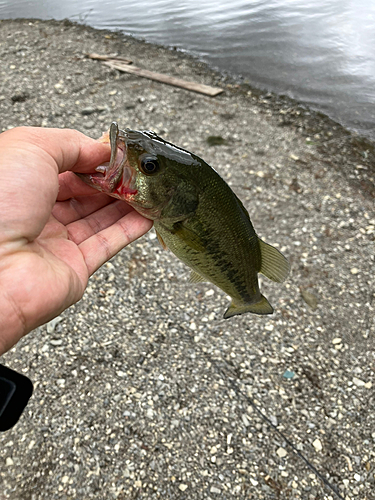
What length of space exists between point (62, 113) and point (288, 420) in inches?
251

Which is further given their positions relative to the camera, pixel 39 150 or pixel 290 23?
pixel 290 23

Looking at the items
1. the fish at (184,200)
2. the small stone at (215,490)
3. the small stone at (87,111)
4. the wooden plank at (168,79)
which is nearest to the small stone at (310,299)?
the small stone at (215,490)

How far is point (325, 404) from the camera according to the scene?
12.3 feet

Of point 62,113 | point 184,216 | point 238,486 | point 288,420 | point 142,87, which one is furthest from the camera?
point 142,87

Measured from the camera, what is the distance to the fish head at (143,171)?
2.00 meters

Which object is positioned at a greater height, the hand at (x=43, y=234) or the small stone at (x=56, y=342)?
the hand at (x=43, y=234)

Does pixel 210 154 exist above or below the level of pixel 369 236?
above

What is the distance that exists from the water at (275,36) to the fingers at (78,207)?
691 centimetres

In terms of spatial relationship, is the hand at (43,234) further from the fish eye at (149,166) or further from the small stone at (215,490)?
the small stone at (215,490)

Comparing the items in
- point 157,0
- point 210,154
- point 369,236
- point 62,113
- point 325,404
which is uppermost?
point 157,0

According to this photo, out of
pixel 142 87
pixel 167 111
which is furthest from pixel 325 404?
pixel 142 87

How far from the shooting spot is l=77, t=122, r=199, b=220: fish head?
78.7 inches

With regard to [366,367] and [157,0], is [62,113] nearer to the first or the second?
[366,367]

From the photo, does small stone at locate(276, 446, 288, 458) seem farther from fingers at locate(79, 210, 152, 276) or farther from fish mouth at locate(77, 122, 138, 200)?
fish mouth at locate(77, 122, 138, 200)
